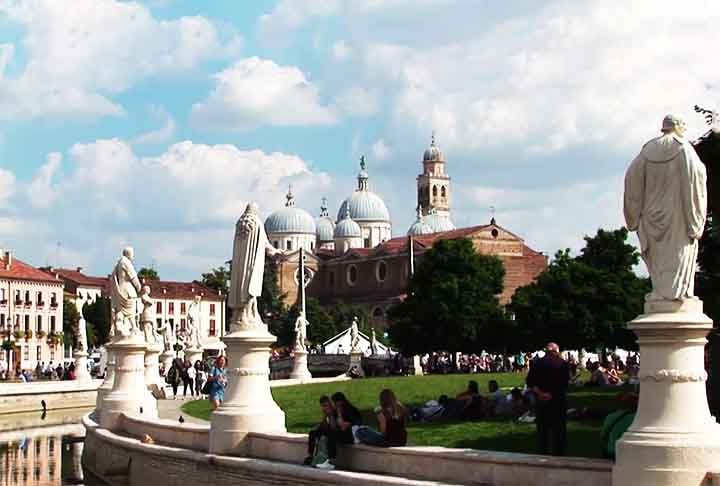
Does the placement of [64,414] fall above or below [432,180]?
below

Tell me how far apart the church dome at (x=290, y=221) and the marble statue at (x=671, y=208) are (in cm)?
16921

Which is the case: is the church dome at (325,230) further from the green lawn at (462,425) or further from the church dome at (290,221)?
the green lawn at (462,425)

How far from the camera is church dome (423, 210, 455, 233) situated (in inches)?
7205

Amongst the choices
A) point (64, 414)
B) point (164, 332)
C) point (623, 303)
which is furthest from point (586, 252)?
point (64, 414)

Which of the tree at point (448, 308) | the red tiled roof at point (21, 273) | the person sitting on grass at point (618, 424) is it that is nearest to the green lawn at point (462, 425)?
the person sitting on grass at point (618, 424)

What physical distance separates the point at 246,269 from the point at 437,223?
166158 mm

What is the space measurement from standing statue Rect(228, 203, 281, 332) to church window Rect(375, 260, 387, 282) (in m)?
145

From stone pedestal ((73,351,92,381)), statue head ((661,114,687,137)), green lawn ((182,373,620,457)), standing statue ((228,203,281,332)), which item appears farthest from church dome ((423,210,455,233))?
statue head ((661,114,687,137))

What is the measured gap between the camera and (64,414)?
151 feet

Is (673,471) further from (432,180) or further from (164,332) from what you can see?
(432,180)

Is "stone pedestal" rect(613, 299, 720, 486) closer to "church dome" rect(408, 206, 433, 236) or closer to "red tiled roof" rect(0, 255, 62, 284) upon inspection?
"red tiled roof" rect(0, 255, 62, 284)

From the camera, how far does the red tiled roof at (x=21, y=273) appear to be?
114 m

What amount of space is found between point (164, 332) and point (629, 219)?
54.2 meters

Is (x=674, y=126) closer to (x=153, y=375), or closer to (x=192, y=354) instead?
(x=153, y=375)
